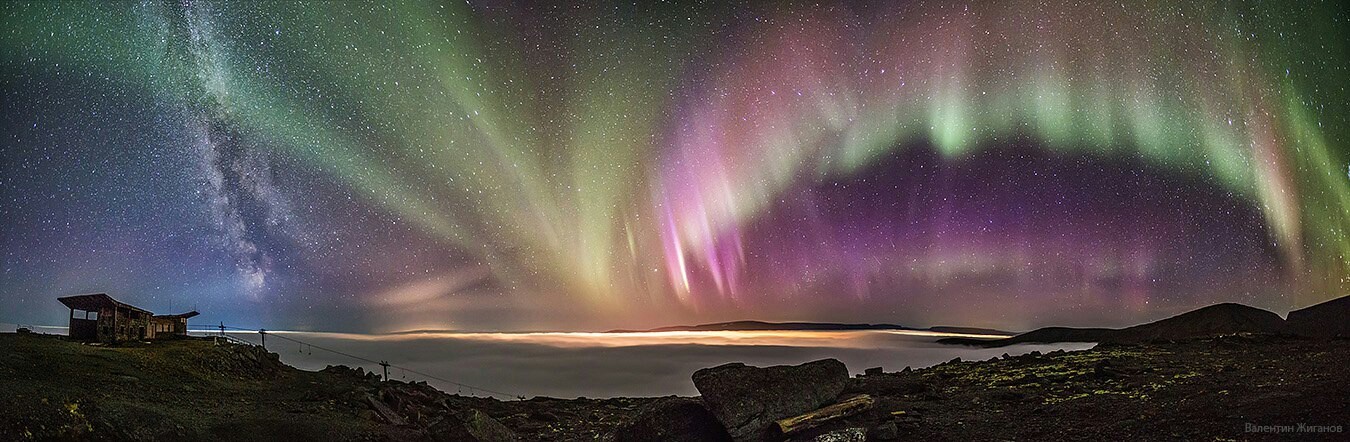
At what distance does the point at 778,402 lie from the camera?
43.6ft

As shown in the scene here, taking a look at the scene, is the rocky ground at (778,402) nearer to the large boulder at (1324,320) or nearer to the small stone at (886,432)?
the small stone at (886,432)

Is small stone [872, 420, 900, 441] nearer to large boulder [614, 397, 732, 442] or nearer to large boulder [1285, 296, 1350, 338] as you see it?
large boulder [614, 397, 732, 442]

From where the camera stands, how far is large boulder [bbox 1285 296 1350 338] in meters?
22.9

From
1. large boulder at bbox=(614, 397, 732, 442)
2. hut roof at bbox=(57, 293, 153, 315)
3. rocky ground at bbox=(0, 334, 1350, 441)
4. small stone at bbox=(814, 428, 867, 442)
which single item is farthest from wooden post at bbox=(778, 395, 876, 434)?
hut roof at bbox=(57, 293, 153, 315)

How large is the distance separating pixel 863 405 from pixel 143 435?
1567 centimetres

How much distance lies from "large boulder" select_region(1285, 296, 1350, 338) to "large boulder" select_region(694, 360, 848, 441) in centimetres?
1991

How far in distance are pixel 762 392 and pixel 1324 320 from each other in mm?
24310

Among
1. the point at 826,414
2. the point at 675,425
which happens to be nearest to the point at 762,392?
the point at 826,414

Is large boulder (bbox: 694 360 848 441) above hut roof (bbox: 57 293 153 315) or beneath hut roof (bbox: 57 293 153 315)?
beneath

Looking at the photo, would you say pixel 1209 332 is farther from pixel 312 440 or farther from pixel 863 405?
pixel 312 440

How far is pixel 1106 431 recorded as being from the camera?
11.5m

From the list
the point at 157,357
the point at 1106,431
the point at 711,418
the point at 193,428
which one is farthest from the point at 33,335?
the point at 1106,431

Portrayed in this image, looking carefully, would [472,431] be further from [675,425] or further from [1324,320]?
[1324,320]

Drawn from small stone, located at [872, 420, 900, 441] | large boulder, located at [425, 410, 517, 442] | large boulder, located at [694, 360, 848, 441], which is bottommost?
large boulder, located at [425, 410, 517, 442]
